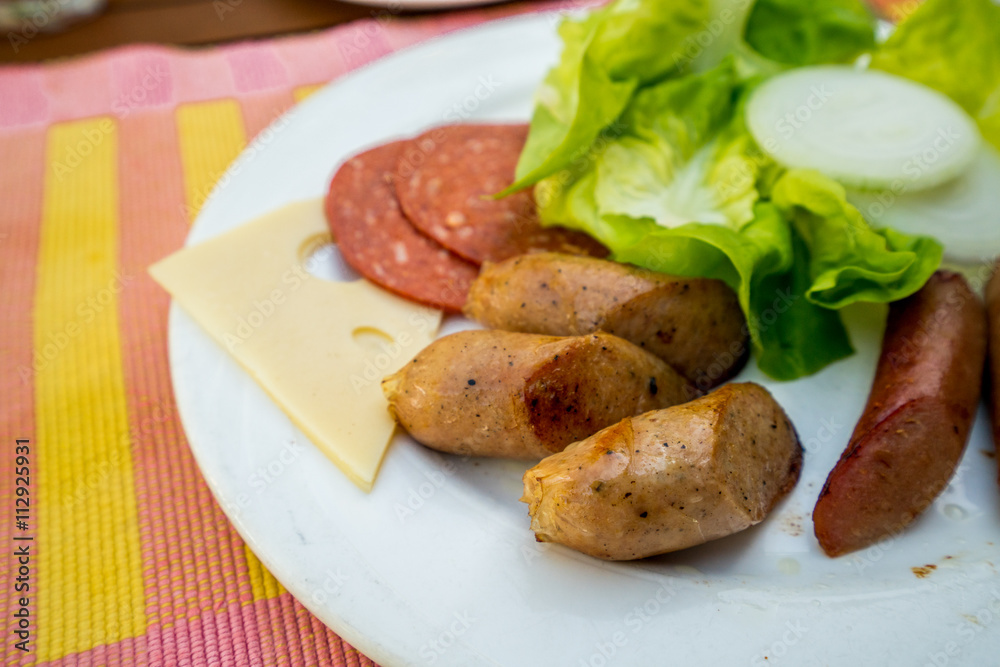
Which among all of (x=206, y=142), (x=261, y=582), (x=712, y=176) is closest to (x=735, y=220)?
(x=712, y=176)

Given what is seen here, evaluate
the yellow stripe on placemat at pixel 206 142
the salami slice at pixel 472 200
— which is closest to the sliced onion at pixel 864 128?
the salami slice at pixel 472 200

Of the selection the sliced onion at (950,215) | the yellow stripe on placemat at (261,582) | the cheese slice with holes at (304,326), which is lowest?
the yellow stripe on placemat at (261,582)

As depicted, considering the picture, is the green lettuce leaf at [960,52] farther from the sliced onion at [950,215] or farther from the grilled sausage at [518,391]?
the grilled sausage at [518,391]

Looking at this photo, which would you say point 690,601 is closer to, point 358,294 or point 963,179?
point 358,294

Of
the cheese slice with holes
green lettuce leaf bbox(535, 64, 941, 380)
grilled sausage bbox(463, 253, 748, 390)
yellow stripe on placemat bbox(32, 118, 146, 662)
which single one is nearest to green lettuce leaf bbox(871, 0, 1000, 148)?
green lettuce leaf bbox(535, 64, 941, 380)

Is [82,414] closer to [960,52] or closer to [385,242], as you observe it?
[385,242]
